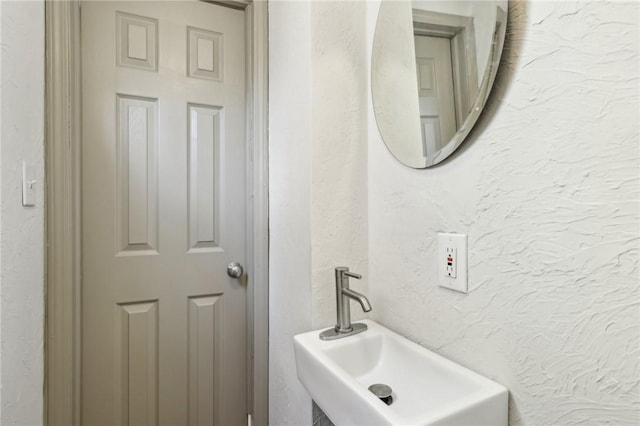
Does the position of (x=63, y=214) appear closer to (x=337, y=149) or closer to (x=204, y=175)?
(x=204, y=175)

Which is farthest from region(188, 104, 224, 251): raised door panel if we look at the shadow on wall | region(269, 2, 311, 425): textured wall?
the shadow on wall

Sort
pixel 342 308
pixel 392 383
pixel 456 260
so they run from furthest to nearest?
pixel 342 308, pixel 392 383, pixel 456 260

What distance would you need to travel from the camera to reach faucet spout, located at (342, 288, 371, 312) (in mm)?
787

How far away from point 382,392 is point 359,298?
0.71 feet

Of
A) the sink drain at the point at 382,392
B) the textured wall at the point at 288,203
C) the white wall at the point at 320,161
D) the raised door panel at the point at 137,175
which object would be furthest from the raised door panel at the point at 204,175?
the sink drain at the point at 382,392

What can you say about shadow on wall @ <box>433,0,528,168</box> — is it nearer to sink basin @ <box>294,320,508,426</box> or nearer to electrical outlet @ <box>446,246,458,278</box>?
electrical outlet @ <box>446,246,458,278</box>

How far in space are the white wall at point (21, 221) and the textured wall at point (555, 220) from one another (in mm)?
1143

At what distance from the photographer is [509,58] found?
60 cm

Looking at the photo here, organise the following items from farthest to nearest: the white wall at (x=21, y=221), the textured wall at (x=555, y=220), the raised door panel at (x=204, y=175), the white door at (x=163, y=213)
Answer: the raised door panel at (x=204, y=175) → the white door at (x=163, y=213) → the white wall at (x=21, y=221) → the textured wall at (x=555, y=220)

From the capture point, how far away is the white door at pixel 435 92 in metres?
0.73

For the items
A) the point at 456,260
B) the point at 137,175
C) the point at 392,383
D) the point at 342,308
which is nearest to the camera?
the point at 456,260

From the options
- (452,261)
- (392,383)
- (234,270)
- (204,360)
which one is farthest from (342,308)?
(204,360)

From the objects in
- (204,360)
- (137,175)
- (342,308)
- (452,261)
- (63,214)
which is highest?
(137,175)

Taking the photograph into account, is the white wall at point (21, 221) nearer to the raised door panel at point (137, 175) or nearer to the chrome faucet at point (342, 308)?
the raised door panel at point (137, 175)
